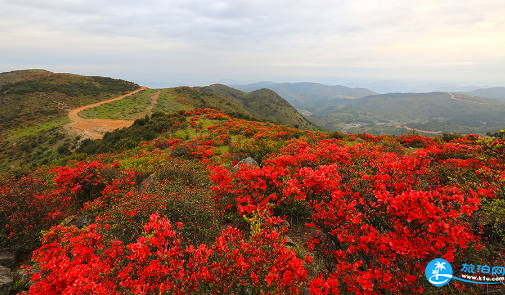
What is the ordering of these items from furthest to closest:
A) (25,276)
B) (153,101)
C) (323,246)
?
(153,101) < (25,276) < (323,246)

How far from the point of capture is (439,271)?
275cm

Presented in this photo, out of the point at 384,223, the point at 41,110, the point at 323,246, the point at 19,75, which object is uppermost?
the point at 19,75

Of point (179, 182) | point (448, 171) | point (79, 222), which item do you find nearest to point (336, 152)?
point (448, 171)

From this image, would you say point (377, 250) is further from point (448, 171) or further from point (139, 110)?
point (139, 110)

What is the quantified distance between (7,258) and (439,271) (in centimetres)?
1001

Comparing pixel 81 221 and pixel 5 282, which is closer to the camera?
pixel 5 282

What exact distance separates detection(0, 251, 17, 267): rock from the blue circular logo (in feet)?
32.0

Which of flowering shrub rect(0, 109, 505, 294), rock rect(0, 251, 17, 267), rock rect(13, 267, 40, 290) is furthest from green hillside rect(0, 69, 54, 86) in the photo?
flowering shrub rect(0, 109, 505, 294)

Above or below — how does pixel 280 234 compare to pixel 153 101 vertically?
below

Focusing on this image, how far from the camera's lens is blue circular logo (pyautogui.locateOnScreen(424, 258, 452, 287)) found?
2.72 m

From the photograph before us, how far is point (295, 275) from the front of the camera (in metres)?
2.81

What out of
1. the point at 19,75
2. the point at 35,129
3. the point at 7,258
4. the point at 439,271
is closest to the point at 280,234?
the point at 439,271

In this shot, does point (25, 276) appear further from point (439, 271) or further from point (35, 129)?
point (35, 129)

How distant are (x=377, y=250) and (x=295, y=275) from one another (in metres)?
1.54
